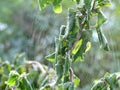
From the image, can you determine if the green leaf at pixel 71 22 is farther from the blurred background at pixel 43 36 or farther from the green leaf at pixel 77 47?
the blurred background at pixel 43 36

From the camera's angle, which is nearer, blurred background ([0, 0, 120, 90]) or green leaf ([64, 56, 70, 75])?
green leaf ([64, 56, 70, 75])

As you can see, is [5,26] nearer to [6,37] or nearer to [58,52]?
[6,37]

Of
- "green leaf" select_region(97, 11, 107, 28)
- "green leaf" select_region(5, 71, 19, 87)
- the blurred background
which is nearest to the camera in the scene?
"green leaf" select_region(97, 11, 107, 28)

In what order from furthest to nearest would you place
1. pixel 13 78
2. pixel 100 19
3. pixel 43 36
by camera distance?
1. pixel 43 36
2. pixel 13 78
3. pixel 100 19

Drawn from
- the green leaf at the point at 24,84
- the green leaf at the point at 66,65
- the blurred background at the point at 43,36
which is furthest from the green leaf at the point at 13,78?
the blurred background at the point at 43,36

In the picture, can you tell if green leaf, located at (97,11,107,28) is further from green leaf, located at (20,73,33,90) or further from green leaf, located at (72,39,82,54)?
green leaf, located at (20,73,33,90)

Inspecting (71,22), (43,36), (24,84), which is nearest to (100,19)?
(71,22)

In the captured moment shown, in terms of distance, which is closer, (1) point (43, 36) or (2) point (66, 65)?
(2) point (66, 65)

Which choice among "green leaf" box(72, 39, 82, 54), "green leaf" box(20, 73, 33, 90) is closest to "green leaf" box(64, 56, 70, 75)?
"green leaf" box(72, 39, 82, 54)

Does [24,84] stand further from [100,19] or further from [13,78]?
[100,19]
